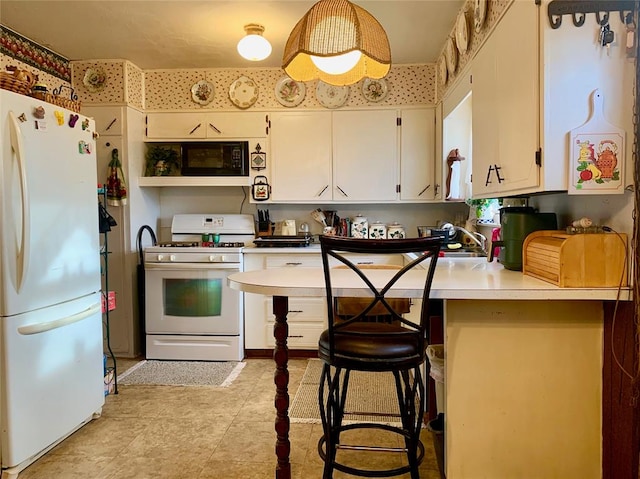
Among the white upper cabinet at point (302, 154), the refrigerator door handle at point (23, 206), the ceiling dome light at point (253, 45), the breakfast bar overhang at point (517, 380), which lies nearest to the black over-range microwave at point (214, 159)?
the white upper cabinet at point (302, 154)

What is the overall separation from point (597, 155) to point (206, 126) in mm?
3023

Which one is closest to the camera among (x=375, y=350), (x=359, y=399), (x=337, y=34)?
(x=375, y=350)

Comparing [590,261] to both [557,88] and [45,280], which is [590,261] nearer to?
[557,88]

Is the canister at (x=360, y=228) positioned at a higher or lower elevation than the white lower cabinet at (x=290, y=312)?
higher

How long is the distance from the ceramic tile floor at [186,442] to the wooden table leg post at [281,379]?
241mm

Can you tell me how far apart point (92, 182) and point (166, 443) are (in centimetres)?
145

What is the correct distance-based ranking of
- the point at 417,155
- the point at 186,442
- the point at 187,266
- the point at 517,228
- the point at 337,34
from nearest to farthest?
the point at 337,34 < the point at 517,228 < the point at 186,442 < the point at 187,266 < the point at 417,155

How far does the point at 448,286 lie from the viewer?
5.31ft

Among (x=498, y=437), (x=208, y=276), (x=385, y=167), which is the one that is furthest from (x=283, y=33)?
(x=498, y=437)

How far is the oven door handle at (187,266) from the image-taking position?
3477mm

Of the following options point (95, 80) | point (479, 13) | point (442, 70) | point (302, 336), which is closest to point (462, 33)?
point (479, 13)

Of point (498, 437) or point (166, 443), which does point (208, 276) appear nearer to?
point (166, 443)

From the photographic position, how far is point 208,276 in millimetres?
3502

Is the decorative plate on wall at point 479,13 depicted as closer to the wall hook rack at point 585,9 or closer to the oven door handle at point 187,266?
the wall hook rack at point 585,9
